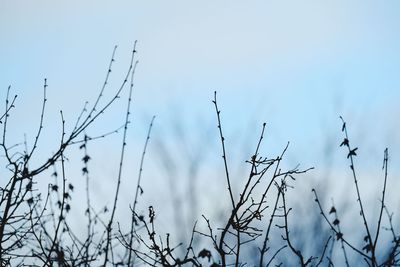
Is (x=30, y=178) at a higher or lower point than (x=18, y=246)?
higher

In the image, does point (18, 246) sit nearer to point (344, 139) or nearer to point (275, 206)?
point (275, 206)

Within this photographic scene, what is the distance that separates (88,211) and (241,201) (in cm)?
383

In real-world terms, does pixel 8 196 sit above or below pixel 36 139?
below

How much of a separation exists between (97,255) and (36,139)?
1800mm

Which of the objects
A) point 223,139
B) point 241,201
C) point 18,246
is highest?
point 18,246

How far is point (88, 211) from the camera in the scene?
6.70 metres

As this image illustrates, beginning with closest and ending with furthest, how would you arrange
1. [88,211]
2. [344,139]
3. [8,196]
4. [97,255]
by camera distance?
1. [8,196]
2. [344,139]
3. [97,255]
4. [88,211]

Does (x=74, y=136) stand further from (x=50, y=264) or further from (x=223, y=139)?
(x=223, y=139)

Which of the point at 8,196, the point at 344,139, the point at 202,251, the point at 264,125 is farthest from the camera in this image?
the point at 344,139

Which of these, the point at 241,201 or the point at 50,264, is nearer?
the point at 241,201

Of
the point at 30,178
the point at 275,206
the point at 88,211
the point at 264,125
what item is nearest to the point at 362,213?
the point at 275,206

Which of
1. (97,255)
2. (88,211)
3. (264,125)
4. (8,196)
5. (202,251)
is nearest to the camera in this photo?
(264,125)

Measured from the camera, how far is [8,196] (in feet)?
15.1

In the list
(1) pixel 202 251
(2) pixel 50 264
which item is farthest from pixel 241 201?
(2) pixel 50 264
